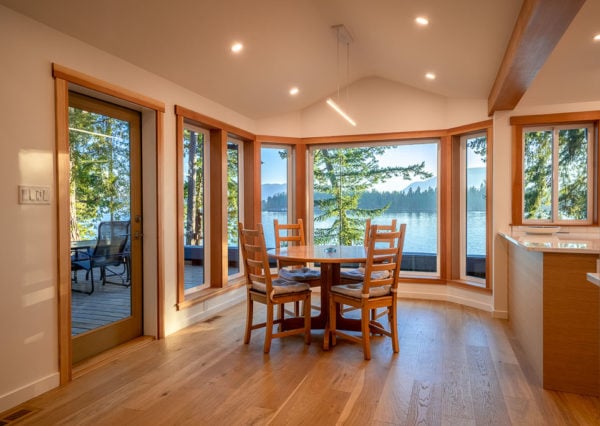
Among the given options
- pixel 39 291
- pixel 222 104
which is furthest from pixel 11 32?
pixel 222 104

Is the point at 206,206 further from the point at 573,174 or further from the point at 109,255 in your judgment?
the point at 573,174

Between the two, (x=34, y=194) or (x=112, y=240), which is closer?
(x=34, y=194)

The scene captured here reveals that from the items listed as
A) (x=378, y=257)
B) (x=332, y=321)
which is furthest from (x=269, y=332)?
(x=378, y=257)

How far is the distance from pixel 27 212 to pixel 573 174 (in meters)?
4.91

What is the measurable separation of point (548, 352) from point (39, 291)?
3269mm

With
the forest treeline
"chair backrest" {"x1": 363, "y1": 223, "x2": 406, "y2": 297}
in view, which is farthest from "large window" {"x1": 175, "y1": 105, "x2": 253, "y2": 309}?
"chair backrest" {"x1": 363, "y1": 223, "x2": 406, "y2": 297}

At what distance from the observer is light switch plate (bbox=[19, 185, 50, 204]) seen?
2389mm

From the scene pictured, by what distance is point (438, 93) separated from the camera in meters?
4.92

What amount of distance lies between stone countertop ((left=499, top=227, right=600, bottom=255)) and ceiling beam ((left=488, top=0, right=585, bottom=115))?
1324 mm

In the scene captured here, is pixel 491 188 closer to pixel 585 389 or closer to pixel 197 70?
pixel 585 389

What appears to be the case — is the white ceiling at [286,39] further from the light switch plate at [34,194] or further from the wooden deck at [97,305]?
the wooden deck at [97,305]

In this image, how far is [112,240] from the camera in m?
3.29

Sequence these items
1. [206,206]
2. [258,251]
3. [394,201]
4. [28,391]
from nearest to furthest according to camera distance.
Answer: [28,391], [258,251], [206,206], [394,201]

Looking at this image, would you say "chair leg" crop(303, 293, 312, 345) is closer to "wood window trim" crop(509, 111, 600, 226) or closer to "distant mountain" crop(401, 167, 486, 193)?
"wood window trim" crop(509, 111, 600, 226)
